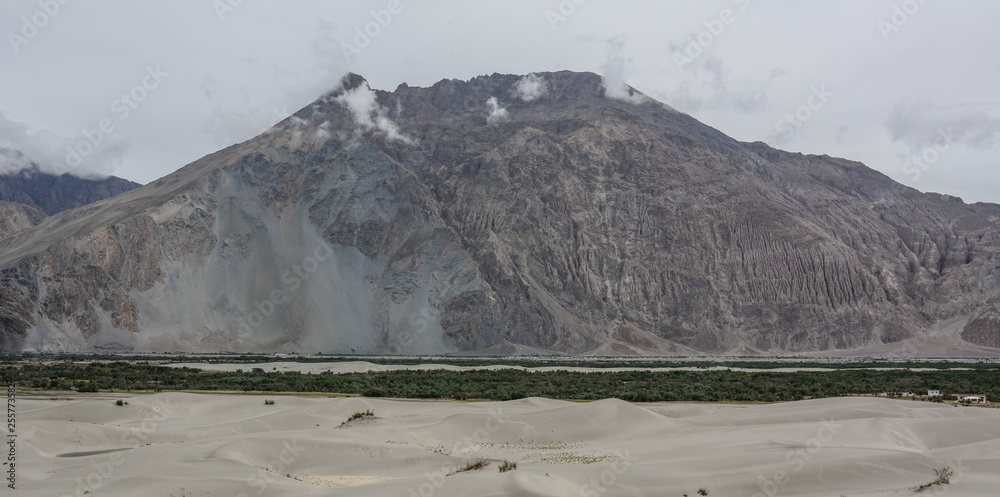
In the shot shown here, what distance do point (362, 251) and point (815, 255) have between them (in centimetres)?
7442


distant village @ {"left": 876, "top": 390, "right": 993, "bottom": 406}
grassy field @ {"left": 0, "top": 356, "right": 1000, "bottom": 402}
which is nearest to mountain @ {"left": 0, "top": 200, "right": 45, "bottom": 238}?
grassy field @ {"left": 0, "top": 356, "right": 1000, "bottom": 402}

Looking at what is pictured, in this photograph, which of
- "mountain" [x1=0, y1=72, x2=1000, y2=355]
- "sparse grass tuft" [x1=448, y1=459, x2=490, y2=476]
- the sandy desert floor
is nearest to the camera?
the sandy desert floor

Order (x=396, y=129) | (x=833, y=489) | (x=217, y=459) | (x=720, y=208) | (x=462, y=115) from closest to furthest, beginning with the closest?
1. (x=833, y=489)
2. (x=217, y=459)
3. (x=720, y=208)
4. (x=396, y=129)
5. (x=462, y=115)

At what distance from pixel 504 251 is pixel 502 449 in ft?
311

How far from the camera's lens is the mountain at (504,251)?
4008 inches

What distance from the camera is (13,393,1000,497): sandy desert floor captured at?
18.0 m

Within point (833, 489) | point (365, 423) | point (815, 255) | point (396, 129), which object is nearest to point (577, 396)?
point (365, 423)

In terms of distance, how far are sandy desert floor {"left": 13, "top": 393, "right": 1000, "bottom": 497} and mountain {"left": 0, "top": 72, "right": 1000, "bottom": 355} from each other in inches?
2713

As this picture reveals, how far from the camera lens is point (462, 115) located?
157375 mm

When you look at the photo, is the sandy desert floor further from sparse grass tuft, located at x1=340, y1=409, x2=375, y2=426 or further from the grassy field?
the grassy field

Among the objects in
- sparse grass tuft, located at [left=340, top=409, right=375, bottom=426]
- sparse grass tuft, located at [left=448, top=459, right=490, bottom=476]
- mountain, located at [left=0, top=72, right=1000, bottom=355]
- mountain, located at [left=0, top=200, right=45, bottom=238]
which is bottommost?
sparse grass tuft, located at [left=448, top=459, right=490, bottom=476]

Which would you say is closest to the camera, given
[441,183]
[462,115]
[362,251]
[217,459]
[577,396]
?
[217,459]

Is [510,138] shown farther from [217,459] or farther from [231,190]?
[217,459]

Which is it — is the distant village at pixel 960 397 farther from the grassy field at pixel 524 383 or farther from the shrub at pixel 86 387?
the shrub at pixel 86 387
